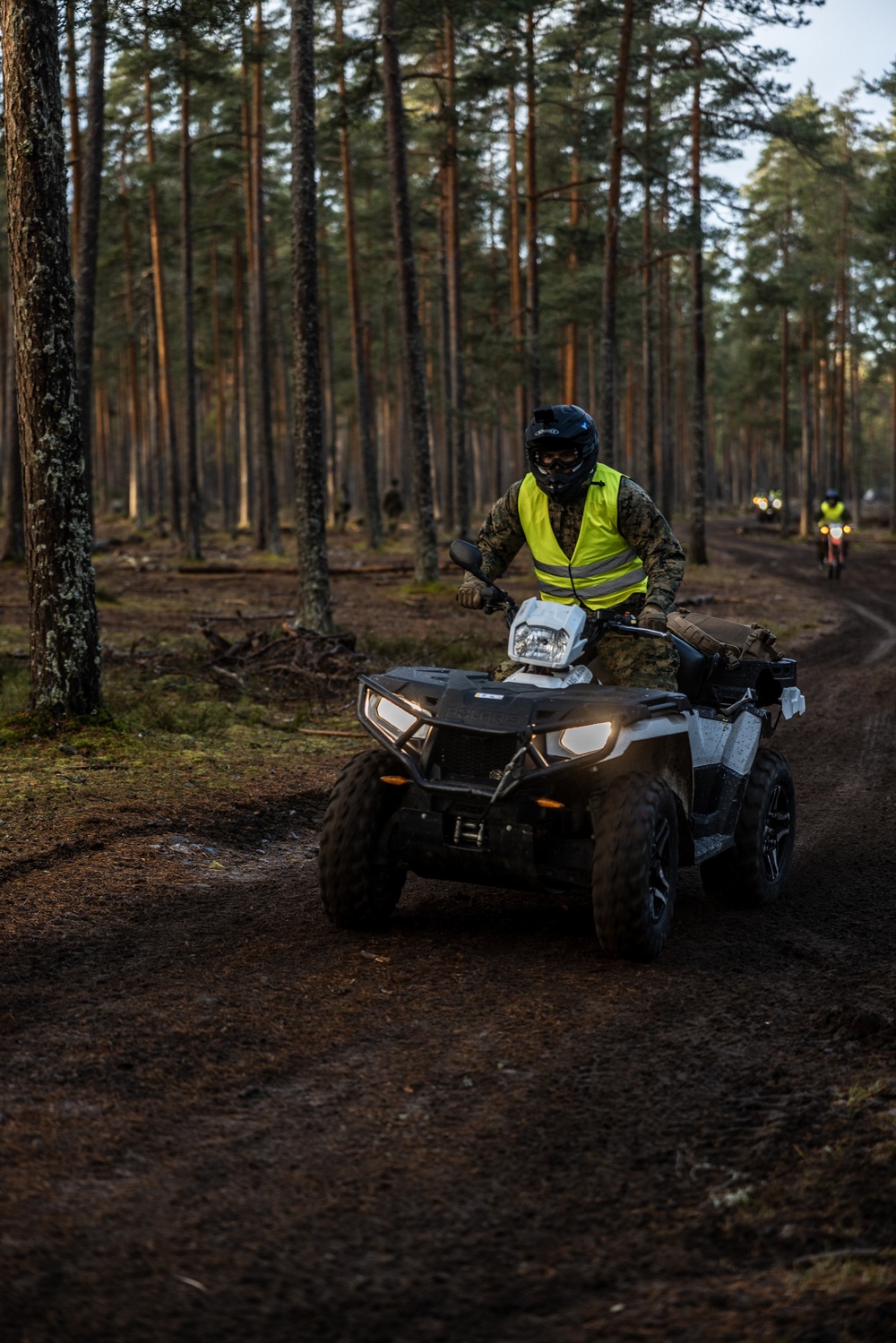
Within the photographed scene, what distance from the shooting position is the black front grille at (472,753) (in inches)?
205

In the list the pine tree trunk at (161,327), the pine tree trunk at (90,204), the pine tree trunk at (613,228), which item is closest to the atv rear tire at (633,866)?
the pine tree trunk at (90,204)

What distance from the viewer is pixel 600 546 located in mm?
6012

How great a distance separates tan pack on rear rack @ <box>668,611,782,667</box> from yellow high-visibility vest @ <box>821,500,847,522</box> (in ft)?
79.3

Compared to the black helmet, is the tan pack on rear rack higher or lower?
lower

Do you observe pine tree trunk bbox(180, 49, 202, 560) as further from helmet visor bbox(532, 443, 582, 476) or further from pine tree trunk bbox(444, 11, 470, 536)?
helmet visor bbox(532, 443, 582, 476)

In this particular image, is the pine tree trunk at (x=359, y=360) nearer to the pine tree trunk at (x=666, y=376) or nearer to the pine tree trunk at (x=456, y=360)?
the pine tree trunk at (x=456, y=360)

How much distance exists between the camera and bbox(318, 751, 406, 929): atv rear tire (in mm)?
5438

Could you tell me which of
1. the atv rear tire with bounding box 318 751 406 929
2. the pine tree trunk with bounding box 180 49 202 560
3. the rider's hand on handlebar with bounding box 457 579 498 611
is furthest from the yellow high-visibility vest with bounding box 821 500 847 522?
the atv rear tire with bounding box 318 751 406 929

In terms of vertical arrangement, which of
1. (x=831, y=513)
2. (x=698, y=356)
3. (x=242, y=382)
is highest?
(x=242, y=382)

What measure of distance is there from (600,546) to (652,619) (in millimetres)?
547

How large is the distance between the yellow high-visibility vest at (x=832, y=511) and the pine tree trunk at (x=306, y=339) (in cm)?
1750

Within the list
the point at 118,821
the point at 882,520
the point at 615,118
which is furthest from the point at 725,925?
the point at 882,520

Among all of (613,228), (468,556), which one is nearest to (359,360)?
(613,228)

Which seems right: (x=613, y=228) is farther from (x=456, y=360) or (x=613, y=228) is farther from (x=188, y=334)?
(x=188, y=334)
